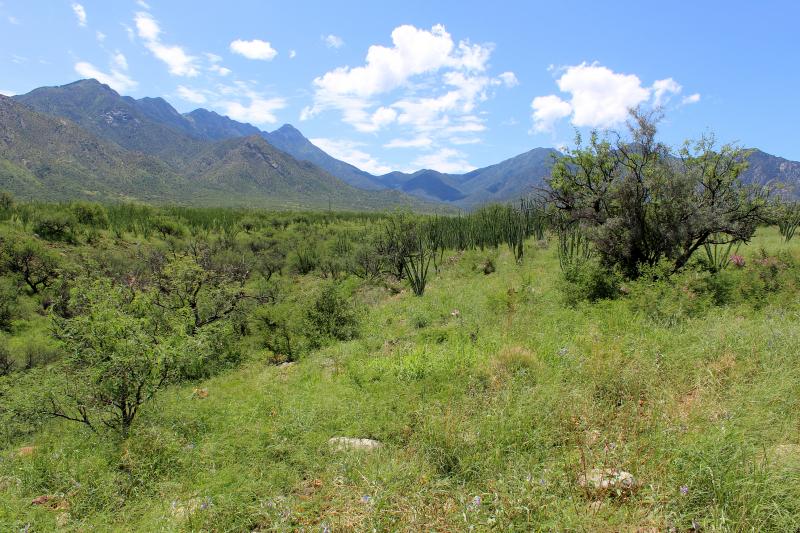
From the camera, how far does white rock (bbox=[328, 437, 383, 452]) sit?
14.6 ft

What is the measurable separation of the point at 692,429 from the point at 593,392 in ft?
3.65

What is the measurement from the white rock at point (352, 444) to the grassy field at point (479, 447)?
0.11 m

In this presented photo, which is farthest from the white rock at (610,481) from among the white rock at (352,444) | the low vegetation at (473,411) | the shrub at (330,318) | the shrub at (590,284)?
the shrub at (330,318)

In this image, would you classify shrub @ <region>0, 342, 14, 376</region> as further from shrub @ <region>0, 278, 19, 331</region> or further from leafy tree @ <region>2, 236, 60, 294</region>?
leafy tree @ <region>2, 236, 60, 294</region>

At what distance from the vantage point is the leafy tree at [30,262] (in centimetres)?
3339

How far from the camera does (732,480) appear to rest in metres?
2.95

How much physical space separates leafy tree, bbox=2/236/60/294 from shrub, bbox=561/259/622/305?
41.2m

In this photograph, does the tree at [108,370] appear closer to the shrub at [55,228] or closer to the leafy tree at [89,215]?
the shrub at [55,228]

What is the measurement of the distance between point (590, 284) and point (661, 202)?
3.30 m

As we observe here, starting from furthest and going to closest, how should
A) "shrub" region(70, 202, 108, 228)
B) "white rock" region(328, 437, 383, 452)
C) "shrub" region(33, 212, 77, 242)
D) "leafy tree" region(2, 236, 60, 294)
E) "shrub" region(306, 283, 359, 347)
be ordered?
"shrub" region(70, 202, 108, 228)
"shrub" region(33, 212, 77, 242)
"leafy tree" region(2, 236, 60, 294)
"shrub" region(306, 283, 359, 347)
"white rock" region(328, 437, 383, 452)

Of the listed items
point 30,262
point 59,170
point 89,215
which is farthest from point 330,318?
point 59,170

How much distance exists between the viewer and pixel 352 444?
457 centimetres

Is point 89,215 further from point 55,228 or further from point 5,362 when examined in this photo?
point 5,362

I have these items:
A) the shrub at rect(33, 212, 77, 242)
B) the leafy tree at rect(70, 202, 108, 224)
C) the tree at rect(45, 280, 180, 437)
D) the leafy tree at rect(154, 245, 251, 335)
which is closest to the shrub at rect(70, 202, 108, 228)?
the leafy tree at rect(70, 202, 108, 224)
